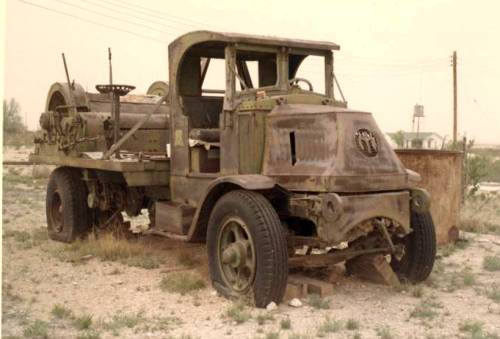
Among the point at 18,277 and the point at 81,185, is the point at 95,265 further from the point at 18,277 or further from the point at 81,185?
the point at 81,185

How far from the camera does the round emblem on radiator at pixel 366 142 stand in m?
5.83

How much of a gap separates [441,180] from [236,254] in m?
3.96

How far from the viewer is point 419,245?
6496 millimetres

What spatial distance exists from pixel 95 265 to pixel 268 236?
110 inches

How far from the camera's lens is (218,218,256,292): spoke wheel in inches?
228

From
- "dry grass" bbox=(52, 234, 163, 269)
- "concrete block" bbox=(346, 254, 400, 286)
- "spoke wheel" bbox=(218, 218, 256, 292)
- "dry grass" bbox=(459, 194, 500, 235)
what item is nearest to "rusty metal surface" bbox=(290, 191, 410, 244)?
"spoke wheel" bbox=(218, 218, 256, 292)

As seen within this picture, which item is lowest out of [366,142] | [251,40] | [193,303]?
[193,303]

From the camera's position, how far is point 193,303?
5.87 m

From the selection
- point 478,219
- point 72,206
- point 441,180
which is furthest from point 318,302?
point 478,219

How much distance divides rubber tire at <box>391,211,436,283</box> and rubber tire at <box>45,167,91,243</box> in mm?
4337

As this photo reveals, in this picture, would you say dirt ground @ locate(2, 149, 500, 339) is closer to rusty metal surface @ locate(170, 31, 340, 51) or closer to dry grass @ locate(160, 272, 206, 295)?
dry grass @ locate(160, 272, 206, 295)

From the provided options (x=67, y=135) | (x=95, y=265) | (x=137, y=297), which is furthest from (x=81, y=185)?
(x=137, y=297)

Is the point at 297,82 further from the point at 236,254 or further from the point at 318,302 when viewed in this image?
the point at 318,302

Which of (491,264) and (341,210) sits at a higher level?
(341,210)
